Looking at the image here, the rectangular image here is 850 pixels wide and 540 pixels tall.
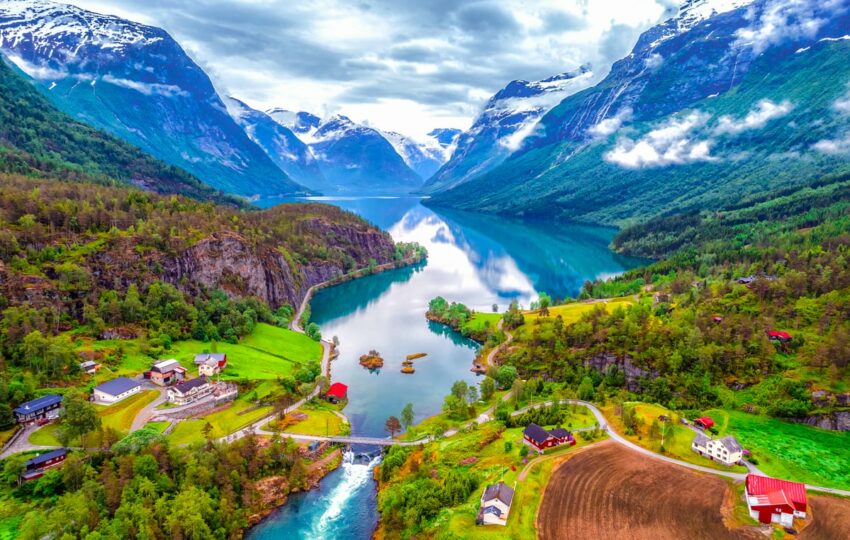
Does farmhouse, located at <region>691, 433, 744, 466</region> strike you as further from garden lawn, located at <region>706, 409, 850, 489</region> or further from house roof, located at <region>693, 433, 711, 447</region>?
A: garden lawn, located at <region>706, 409, 850, 489</region>

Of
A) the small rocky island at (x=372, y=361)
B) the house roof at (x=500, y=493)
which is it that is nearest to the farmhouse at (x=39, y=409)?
the small rocky island at (x=372, y=361)

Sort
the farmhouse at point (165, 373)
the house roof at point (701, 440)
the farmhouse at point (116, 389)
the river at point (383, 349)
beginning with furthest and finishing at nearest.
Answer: the farmhouse at point (165, 373) → the farmhouse at point (116, 389) → the house roof at point (701, 440) → the river at point (383, 349)

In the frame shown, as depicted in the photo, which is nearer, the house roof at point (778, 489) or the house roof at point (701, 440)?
the house roof at point (778, 489)

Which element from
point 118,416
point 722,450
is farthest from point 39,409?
point 722,450

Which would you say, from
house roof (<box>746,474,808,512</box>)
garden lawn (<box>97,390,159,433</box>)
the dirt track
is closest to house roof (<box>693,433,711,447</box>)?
the dirt track

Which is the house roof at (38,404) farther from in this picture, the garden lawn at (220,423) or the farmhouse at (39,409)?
the garden lawn at (220,423)

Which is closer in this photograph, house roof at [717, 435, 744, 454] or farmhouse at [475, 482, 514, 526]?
farmhouse at [475, 482, 514, 526]
